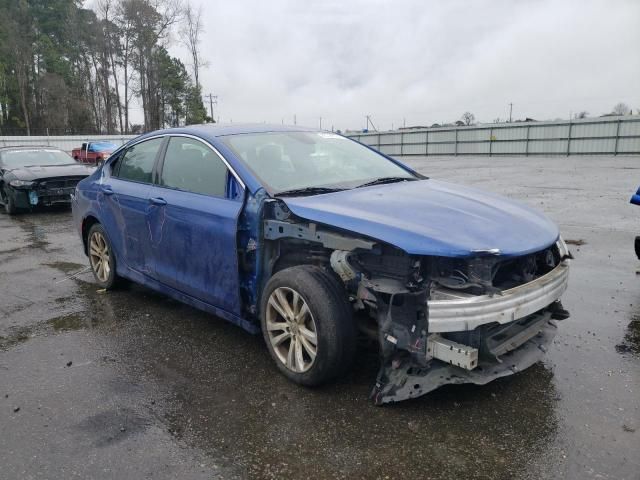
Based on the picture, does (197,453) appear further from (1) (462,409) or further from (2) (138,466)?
(1) (462,409)

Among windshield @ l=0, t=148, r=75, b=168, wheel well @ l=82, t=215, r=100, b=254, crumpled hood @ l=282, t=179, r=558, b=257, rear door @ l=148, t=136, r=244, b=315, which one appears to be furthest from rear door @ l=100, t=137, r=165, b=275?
windshield @ l=0, t=148, r=75, b=168

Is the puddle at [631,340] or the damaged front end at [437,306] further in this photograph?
the puddle at [631,340]

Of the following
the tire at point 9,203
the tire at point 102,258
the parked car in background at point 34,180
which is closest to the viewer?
the tire at point 102,258

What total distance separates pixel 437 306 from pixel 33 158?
39.4 feet

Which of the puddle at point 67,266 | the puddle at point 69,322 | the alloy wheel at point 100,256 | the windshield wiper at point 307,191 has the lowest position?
the puddle at point 69,322

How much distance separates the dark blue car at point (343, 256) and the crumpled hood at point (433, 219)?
0.01 m

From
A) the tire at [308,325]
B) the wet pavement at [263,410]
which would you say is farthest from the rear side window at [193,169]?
the wet pavement at [263,410]

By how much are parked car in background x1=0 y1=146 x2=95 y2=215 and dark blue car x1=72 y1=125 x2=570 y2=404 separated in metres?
7.66

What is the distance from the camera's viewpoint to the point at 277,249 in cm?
339

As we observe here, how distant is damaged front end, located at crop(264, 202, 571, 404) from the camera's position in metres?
2.63

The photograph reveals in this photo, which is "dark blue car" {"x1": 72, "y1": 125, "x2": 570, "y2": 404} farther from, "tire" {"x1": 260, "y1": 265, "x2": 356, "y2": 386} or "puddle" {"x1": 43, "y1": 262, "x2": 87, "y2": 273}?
"puddle" {"x1": 43, "y1": 262, "x2": 87, "y2": 273}

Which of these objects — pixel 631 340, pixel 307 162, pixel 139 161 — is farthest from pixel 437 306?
pixel 139 161

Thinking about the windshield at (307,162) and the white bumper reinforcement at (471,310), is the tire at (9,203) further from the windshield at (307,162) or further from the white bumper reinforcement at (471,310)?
the white bumper reinforcement at (471,310)

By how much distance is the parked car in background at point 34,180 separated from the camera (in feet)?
35.3
